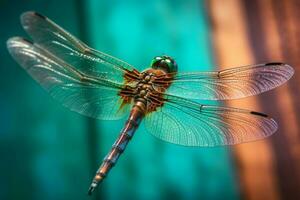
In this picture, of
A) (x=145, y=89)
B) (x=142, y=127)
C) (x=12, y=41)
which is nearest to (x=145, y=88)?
(x=145, y=89)

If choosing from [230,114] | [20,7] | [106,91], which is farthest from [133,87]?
[20,7]

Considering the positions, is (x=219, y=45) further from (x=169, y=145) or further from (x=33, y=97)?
(x=33, y=97)

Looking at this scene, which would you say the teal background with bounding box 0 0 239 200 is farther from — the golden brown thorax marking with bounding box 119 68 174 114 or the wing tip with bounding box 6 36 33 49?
the wing tip with bounding box 6 36 33 49

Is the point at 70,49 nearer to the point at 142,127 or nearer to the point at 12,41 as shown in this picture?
the point at 12,41

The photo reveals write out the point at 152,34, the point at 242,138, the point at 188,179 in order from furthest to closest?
the point at 152,34 < the point at 188,179 < the point at 242,138

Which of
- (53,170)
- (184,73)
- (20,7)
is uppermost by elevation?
(20,7)

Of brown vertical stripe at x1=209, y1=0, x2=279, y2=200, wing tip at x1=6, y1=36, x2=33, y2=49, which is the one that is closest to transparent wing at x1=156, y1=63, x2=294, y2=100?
wing tip at x1=6, y1=36, x2=33, y2=49
